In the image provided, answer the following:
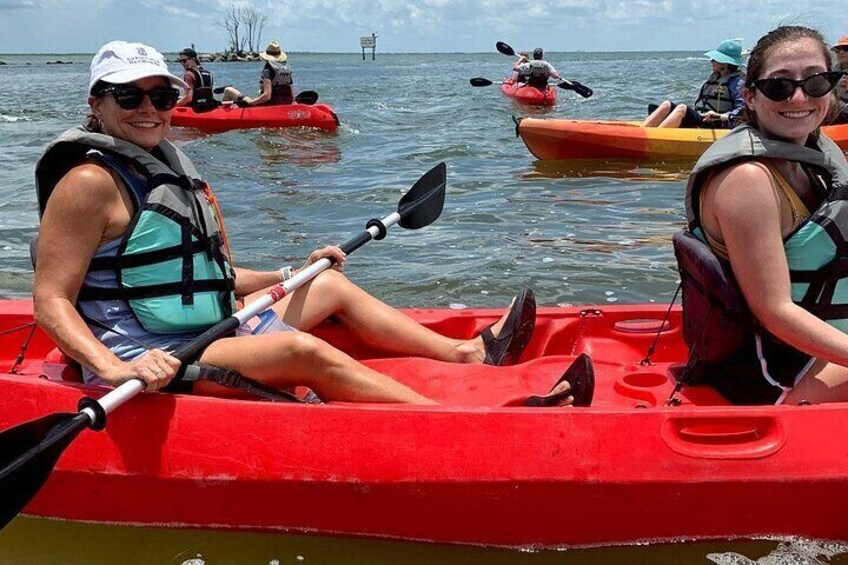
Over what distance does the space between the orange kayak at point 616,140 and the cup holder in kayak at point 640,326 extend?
603 centimetres

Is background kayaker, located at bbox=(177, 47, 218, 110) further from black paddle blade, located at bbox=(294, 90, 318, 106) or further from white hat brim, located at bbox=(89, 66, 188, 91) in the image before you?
white hat brim, located at bbox=(89, 66, 188, 91)

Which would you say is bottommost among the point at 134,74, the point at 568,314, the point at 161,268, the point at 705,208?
the point at 568,314

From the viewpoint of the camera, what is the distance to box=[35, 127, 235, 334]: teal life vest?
2.77m

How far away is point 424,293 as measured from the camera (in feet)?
19.0

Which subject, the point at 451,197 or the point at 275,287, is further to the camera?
the point at 451,197

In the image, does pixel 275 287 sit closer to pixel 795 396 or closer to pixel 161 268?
pixel 161 268

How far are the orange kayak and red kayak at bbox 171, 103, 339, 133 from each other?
158 inches

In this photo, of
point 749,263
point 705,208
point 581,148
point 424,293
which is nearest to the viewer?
point 749,263

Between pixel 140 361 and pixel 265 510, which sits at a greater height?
Result: pixel 140 361

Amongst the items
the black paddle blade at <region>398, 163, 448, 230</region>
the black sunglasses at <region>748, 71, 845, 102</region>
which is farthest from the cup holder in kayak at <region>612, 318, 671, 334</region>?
the black sunglasses at <region>748, 71, 845, 102</region>

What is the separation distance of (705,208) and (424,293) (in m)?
3.14

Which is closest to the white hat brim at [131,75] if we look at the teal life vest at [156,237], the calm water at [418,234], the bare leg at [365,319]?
the teal life vest at [156,237]

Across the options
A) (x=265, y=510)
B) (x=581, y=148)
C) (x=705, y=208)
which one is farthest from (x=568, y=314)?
(x=581, y=148)

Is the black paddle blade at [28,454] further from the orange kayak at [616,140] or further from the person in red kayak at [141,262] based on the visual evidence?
the orange kayak at [616,140]
